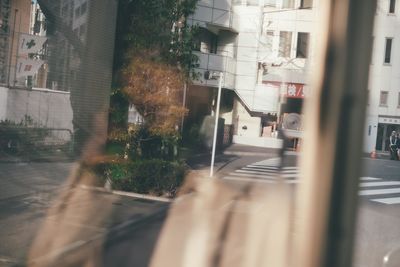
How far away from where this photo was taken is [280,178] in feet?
2.04

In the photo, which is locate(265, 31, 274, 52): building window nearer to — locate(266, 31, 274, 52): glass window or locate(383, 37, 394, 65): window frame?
locate(266, 31, 274, 52): glass window

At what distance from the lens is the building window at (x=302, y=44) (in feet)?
1.69

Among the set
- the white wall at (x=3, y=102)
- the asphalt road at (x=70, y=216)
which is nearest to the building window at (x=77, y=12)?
the asphalt road at (x=70, y=216)

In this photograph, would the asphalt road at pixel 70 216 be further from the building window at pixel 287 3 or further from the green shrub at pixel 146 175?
the building window at pixel 287 3

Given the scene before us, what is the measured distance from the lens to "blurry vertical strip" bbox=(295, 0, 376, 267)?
1.27 feet

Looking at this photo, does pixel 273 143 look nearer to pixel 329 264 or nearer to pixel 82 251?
pixel 329 264

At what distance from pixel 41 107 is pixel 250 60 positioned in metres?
0.88

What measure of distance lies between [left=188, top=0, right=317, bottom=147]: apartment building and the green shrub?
17 centimetres

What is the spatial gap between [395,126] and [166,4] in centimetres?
63

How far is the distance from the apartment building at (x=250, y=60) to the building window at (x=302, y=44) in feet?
0.04

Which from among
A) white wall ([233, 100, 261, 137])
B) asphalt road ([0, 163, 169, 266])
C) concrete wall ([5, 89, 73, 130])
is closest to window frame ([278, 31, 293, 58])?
white wall ([233, 100, 261, 137])

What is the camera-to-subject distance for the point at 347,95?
0.39 meters

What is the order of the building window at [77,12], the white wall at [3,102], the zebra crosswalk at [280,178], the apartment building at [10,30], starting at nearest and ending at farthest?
1. the zebra crosswalk at [280,178]
2. the building window at [77,12]
3. the apartment building at [10,30]
4. the white wall at [3,102]

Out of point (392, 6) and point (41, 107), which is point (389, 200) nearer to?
point (392, 6)
